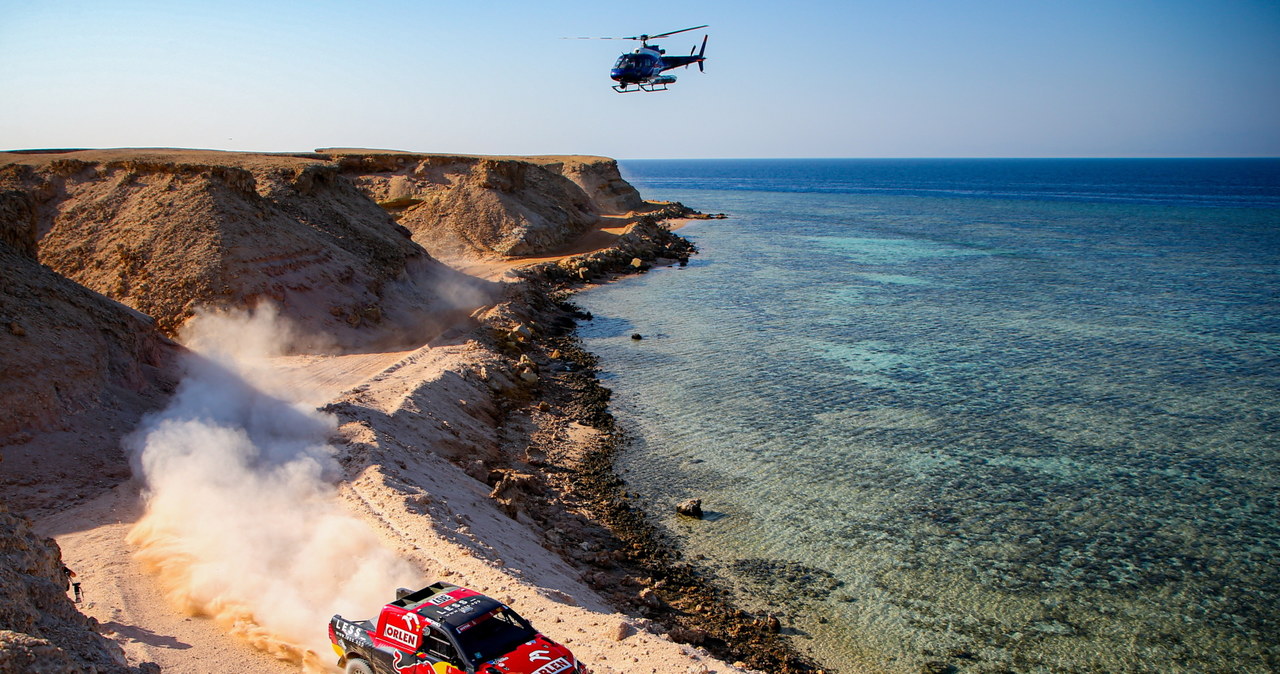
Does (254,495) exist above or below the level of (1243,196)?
below

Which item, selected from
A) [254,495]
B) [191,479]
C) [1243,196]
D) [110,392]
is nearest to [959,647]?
[254,495]

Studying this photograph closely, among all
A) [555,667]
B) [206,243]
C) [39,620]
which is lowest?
[555,667]

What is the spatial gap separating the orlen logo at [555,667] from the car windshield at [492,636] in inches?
18.4

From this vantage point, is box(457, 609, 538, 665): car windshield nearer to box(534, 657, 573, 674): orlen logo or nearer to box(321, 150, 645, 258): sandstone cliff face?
box(534, 657, 573, 674): orlen logo

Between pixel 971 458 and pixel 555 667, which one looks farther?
pixel 971 458

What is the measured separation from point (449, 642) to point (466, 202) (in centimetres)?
5038

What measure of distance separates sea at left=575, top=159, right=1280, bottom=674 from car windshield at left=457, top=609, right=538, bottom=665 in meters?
6.66

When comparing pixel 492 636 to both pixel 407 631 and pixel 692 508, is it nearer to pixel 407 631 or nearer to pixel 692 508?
pixel 407 631

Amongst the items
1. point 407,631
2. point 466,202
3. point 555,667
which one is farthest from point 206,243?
point 466,202

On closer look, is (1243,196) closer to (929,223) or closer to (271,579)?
(929,223)

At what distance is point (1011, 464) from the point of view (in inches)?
856

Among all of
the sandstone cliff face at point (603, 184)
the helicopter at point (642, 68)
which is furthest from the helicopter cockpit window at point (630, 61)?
the sandstone cliff face at point (603, 184)

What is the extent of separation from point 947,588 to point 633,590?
6.57m

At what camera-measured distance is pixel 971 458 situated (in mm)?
22125
